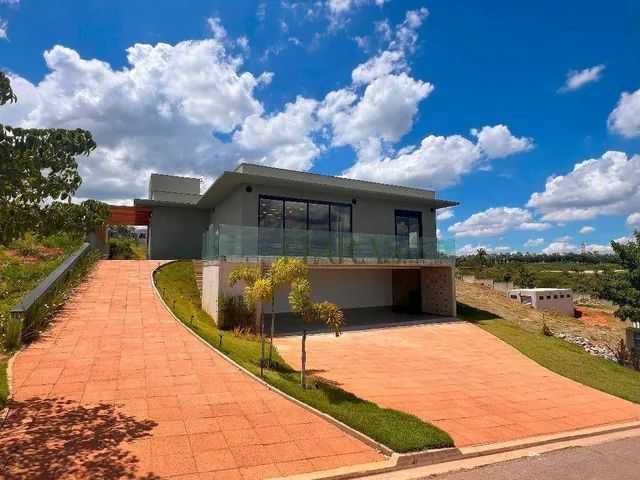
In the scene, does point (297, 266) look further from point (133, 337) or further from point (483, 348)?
point (483, 348)

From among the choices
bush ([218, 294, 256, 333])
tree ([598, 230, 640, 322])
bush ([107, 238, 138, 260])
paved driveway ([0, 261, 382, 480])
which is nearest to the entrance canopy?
bush ([107, 238, 138, 260])

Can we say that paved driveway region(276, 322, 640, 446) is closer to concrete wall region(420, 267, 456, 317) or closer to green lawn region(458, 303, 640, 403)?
green lawn region(458, 303, 640, 403)

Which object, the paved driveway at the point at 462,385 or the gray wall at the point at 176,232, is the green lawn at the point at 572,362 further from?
the gray wall at the point at 176,232

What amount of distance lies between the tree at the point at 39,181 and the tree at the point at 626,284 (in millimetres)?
27283

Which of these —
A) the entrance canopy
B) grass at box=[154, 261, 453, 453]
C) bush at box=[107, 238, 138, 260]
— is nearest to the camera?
grass at box=[154, 261, 453, 453]

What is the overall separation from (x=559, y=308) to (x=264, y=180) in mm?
28039

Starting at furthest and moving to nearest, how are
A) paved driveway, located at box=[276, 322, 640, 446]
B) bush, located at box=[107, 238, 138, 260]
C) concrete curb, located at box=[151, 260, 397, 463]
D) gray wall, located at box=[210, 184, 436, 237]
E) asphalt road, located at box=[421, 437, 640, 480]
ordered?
bush, located at box=[107, 238, 138, 260] < gray wall, located at box=[210, 184, 436, 237] < paved driveway, located at box=[276, 322, 640, 446] < concrete curb, located at box=[151, 260, 397, 463] < asphalt road, located at box=[421, 437, 640, 480]

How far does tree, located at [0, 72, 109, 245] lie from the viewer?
4.65 metres

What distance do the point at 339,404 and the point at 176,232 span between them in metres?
19.0

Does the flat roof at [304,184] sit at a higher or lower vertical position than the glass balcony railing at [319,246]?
higher

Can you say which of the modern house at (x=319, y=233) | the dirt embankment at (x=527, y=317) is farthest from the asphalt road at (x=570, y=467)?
the dirt embankment at (x=527, y=317)

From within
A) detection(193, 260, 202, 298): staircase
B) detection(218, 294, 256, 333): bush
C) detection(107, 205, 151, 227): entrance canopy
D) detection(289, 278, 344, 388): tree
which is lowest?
detection(218, 294, 256, 333): bush

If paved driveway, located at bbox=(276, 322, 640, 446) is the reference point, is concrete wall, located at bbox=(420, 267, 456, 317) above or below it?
above

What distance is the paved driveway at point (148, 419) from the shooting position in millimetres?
4969
